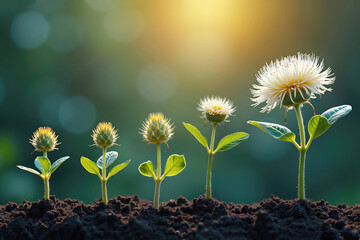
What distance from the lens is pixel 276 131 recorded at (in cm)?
334

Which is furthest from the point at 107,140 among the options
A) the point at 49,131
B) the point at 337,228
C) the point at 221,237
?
the point at 337,228

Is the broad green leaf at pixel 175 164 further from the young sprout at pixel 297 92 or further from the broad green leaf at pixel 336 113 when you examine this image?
the broad green leaf at pixel 336 113

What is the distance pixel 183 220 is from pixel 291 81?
1.40 meters

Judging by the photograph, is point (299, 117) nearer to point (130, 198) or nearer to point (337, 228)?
point (337, 228)

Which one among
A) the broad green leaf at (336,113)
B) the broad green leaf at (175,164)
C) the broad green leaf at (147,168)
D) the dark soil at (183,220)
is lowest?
the dark soil at (183,220)

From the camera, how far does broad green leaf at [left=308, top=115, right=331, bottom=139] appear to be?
126 inches

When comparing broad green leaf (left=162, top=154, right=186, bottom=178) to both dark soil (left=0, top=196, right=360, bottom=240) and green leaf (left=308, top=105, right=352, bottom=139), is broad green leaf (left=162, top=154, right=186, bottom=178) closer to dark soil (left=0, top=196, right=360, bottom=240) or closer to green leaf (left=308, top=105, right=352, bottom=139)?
dark soil (left=0, top=196, right=360, bottom=240)

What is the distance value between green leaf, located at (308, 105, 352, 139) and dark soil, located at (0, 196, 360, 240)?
58 cm

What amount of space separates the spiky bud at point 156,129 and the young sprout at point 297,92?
69 cm

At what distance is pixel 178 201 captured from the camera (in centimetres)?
365

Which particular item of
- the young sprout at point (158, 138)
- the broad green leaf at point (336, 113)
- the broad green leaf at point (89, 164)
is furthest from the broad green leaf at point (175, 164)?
the broad green leaf at point (336, 113)

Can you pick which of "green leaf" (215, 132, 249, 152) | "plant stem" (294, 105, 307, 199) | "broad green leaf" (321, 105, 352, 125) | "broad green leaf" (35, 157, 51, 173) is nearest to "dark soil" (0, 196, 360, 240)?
"plant stem" (294, 105, 307, 199)

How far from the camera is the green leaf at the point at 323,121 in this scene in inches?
126

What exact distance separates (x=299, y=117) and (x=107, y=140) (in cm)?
158
